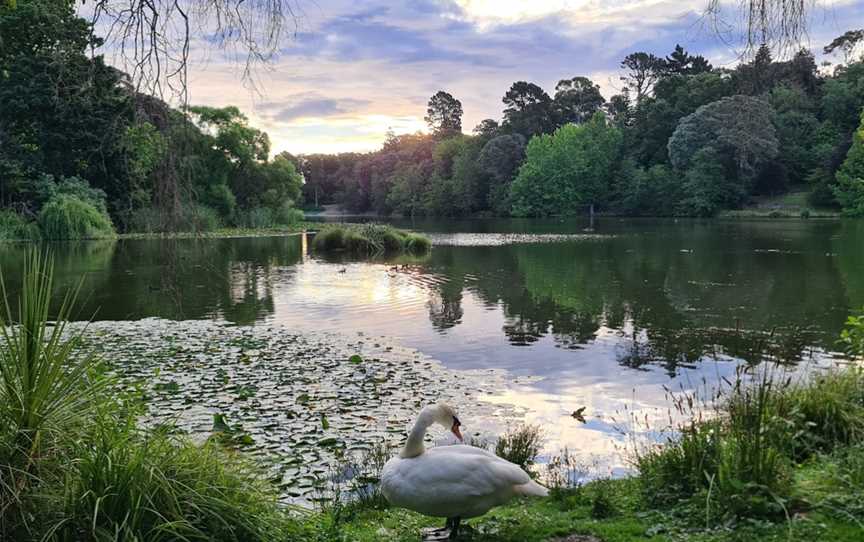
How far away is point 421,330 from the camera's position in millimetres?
16812

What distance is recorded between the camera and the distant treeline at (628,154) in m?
76.0

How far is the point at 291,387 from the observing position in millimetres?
10805

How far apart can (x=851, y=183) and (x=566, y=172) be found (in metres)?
35.9

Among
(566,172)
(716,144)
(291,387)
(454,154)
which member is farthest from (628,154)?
(291,387)

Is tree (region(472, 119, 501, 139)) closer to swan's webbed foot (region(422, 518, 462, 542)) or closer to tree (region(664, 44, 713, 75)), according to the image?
tree (region(664, 44, 713, 75))

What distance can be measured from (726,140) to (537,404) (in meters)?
76.0

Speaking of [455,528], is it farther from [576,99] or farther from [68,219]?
[576,99]

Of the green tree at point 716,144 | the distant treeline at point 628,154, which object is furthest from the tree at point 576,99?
the green tree at point 716,144

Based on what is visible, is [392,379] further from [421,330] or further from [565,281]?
[565,281]

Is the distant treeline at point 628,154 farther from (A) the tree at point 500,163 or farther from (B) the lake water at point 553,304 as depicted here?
(B) the lake water at point 553,304

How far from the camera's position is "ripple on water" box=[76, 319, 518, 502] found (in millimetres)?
8203

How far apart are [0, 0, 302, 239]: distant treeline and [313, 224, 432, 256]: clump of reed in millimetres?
9733

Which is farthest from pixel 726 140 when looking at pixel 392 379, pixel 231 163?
pixel 392 379

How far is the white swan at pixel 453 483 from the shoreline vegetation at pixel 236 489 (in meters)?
0.32
